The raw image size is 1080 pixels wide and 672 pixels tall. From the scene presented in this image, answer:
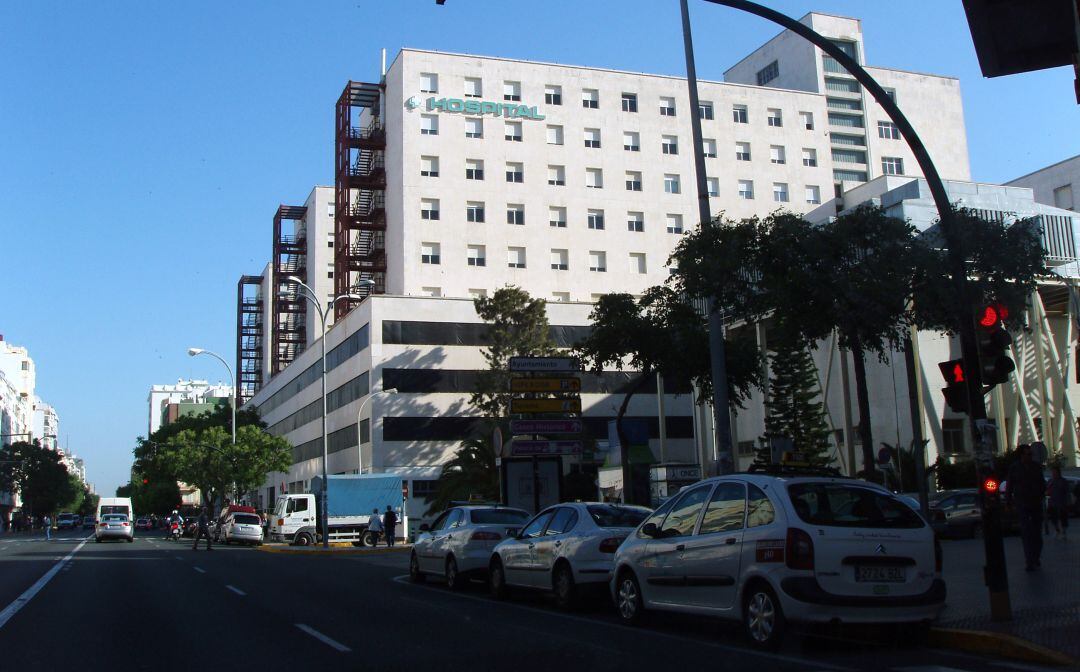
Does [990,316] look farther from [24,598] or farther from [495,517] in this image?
[24,598]

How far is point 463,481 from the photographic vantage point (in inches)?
1613

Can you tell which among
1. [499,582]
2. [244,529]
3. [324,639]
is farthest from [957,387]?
[244,529]

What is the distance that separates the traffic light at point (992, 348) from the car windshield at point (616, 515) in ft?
16.9

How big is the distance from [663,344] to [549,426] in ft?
16.5

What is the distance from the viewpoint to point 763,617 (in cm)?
923

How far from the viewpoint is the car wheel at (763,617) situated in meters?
9.05

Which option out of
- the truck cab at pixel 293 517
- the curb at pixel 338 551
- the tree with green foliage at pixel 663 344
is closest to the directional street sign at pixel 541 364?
the tree with green foliage at pixel 663 344

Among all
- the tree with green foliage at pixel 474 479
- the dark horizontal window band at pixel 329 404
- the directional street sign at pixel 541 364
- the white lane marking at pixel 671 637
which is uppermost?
the dark horizontal window band at pixel 329 404

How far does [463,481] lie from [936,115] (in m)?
52.1

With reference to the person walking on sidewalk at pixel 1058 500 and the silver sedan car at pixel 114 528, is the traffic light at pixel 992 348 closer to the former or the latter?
the person walking on sidewalk at pixel 1058 500

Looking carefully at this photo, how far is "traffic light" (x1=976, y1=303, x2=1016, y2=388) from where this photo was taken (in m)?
10.2

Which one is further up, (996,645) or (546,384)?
(546,384)

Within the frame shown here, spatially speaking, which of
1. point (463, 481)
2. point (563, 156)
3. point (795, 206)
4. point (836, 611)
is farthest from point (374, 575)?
point (795, 206)

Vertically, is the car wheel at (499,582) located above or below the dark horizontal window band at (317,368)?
below
